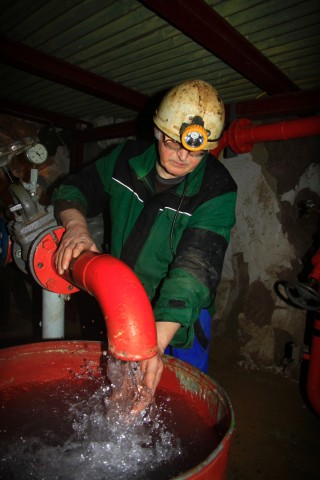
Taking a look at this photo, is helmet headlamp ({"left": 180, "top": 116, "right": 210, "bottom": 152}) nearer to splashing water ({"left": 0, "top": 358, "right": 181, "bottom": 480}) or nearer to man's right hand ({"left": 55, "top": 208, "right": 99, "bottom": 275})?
man's right hand ({"left": 55, "top": 208, "right": 99, "bottom": 275})

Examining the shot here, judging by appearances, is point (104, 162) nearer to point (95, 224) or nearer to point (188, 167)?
point (95, 224)

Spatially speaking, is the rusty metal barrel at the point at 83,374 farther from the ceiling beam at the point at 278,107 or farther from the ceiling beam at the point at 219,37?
the ceiling beam at the point at 278,107

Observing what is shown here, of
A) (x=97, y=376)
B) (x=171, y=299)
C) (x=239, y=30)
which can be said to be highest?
(x=239, y=30)

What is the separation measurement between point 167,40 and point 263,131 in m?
1.16

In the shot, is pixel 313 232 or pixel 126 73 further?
pixel 313 232

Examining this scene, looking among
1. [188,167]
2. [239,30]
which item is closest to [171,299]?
[188,167]

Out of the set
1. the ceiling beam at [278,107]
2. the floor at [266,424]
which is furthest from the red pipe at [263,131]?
the floor at [266,424]

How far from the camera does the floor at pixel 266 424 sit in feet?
7.39

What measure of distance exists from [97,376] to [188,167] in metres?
1.03

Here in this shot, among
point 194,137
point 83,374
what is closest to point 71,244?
point 83,374

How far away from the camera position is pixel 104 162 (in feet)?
5.96

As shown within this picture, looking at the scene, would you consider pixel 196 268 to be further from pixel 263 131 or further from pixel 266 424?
pixel 266 424

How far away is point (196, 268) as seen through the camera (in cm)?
122

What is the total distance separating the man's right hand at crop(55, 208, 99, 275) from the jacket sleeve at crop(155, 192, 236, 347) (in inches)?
12.8
